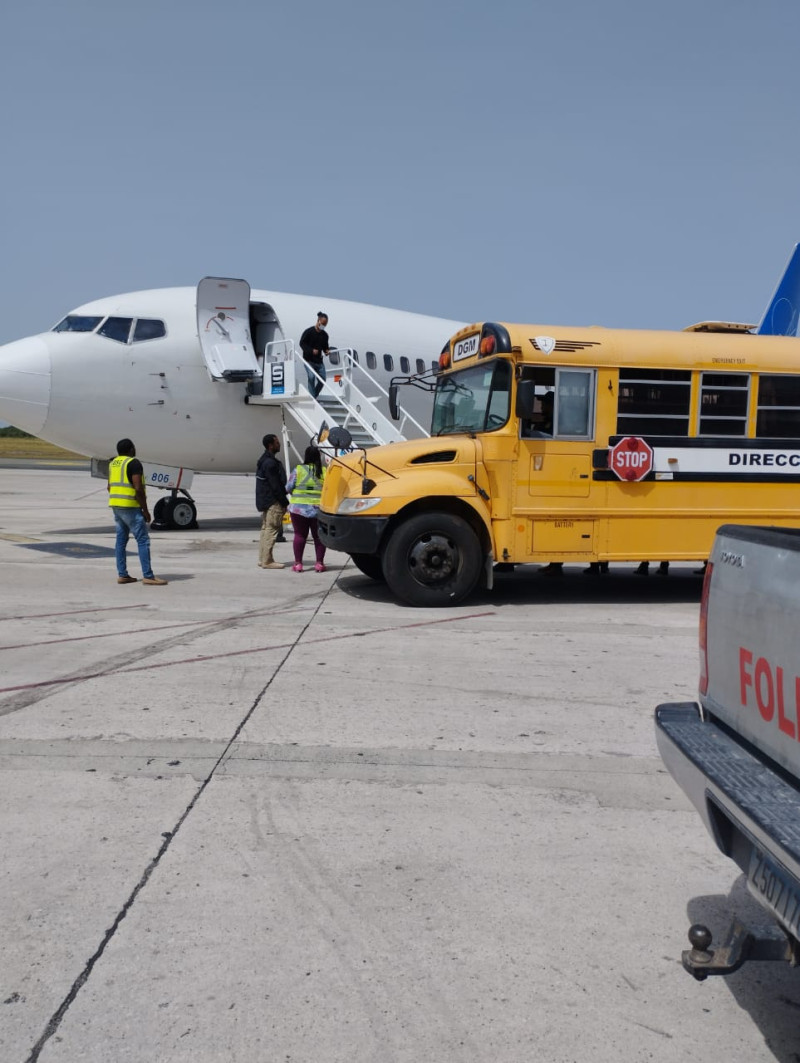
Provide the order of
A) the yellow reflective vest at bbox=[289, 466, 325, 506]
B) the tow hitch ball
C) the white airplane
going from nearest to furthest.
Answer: the tow hitch ball < the yellow reflective vest at bbox=[289, 466, 325, 506] < the white airplane

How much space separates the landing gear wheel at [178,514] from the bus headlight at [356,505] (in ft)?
26.5

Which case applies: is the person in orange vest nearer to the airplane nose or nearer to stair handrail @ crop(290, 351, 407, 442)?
the airplane nose

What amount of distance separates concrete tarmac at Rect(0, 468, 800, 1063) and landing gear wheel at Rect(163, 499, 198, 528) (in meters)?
9.21

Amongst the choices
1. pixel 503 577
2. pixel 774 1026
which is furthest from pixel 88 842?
pixel 503 577

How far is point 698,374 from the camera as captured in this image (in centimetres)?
962

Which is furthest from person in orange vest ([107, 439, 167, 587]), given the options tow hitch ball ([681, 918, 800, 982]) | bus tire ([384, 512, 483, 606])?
tow hitch ball ([681, 918, 800, 982])

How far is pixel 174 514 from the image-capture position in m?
17.0

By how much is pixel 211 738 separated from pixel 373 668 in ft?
6.08

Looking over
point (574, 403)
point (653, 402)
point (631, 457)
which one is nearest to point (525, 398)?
point (574, 403)

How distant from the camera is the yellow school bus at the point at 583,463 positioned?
938 cm

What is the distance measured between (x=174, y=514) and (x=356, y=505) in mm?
8378

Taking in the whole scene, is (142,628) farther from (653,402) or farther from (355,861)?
(653,402)

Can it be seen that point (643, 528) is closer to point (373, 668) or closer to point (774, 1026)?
Answer: point (373, 668)

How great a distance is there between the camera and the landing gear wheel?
1694 centimetres
